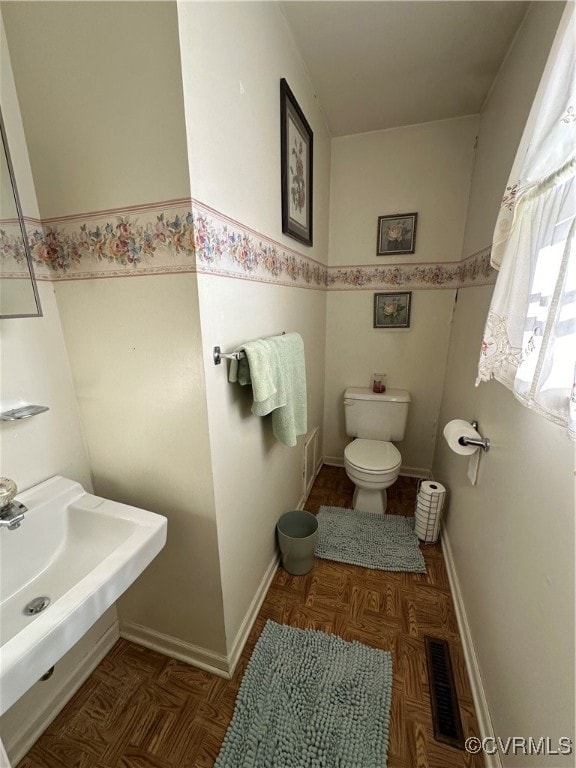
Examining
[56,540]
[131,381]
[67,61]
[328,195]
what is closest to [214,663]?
[56,540]

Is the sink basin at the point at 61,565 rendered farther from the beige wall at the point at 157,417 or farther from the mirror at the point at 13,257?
the mirror at the point at 13,257

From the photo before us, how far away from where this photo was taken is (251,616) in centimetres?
128

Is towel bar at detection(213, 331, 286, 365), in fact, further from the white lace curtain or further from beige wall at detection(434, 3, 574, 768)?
beige wall at detection(434, 3, 574, 768)

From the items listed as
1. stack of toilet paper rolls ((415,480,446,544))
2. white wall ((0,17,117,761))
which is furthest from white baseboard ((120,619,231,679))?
stack of toilet paper rolls ((415,480,446,544))

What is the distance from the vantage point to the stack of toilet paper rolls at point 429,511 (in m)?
1.66

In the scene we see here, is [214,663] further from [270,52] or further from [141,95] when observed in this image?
[270,52]

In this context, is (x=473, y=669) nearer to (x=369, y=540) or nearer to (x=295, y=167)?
(x=369, y=540)

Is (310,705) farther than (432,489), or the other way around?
(432,489)

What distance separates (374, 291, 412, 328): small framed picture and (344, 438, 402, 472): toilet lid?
2.71ft

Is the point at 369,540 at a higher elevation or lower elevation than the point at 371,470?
lower

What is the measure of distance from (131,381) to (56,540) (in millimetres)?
513

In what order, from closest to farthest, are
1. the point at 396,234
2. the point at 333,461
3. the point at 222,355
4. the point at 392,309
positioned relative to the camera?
the point at 222,355 → the point at 396,234 → the point at 392,309 → the point at 333,461

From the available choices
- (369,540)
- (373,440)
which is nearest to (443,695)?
(369,540)

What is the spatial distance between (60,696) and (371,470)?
61.2 inches
